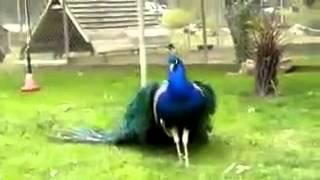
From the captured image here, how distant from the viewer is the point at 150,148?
6.04m

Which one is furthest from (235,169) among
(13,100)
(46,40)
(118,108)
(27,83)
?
(46,40)

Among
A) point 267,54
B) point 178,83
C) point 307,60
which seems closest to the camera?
point 178,83

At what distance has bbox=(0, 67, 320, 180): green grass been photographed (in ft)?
17.4

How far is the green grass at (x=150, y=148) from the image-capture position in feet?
17.4

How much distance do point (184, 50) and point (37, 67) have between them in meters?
2.59

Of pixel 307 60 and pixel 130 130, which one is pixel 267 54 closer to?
pixel 130 130

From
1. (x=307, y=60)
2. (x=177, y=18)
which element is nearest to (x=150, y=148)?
(x=307, y=60)

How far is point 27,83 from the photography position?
9.50m

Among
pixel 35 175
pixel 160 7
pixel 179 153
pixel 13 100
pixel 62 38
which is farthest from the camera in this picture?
pixel 160 7

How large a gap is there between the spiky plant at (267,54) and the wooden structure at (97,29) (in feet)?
16.2

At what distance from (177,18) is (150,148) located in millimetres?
7462

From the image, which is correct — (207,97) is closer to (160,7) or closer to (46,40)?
(46,40)

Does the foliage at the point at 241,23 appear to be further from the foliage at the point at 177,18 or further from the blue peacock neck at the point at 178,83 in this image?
the blue peacock neck at the point at 178,83

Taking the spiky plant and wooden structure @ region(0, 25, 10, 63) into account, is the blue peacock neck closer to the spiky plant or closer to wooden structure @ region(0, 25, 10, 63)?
the spiky plant
